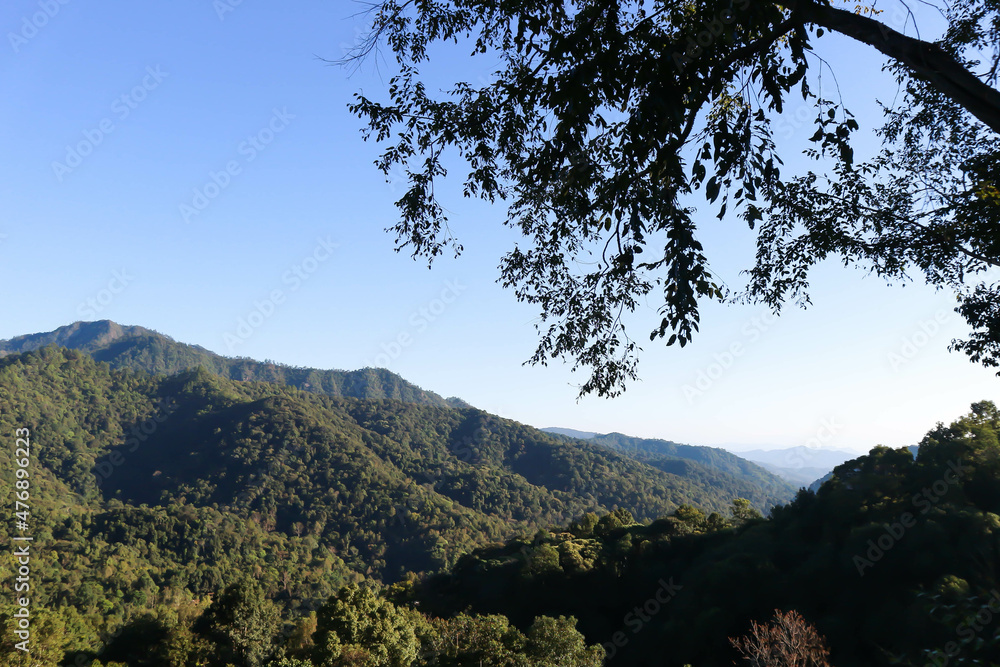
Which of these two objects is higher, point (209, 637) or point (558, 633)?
point (558, 633)

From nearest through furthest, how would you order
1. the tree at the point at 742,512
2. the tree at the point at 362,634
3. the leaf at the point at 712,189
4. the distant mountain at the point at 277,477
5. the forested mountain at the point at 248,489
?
the leaf at the point at 712,189 < the tree at the point at 362,634 < the tree at the point at 742,512 < the forested mountain at the point at 248,489 < the distant mountain at the point at 277,477

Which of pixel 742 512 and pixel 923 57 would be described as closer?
pixel 923 57

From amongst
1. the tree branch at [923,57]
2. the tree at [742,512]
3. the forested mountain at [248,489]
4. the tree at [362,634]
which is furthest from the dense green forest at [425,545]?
the tree branch at [923,57]

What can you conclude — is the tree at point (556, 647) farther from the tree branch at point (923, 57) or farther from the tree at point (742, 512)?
the tree at point (742, 512)

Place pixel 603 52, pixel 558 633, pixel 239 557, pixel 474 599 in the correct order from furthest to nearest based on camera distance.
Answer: pixel 239 557 < pixel 474 599 < pixel 558 633 < pixel 603 52

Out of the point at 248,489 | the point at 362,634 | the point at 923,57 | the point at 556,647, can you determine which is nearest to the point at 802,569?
the point at 556,647

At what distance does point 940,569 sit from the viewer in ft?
68.6

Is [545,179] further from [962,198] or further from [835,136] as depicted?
[962,198]

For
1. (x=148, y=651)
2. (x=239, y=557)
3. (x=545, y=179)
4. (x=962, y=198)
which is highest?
(x=962, y=198)

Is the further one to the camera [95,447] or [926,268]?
[95,447]

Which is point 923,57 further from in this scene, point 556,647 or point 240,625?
point 240,625

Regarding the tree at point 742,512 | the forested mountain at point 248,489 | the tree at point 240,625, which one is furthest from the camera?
the forested mountain at point 248,489

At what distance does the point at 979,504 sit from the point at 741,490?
537 feet

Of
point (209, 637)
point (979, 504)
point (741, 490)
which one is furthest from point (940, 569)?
point (741, 490)
